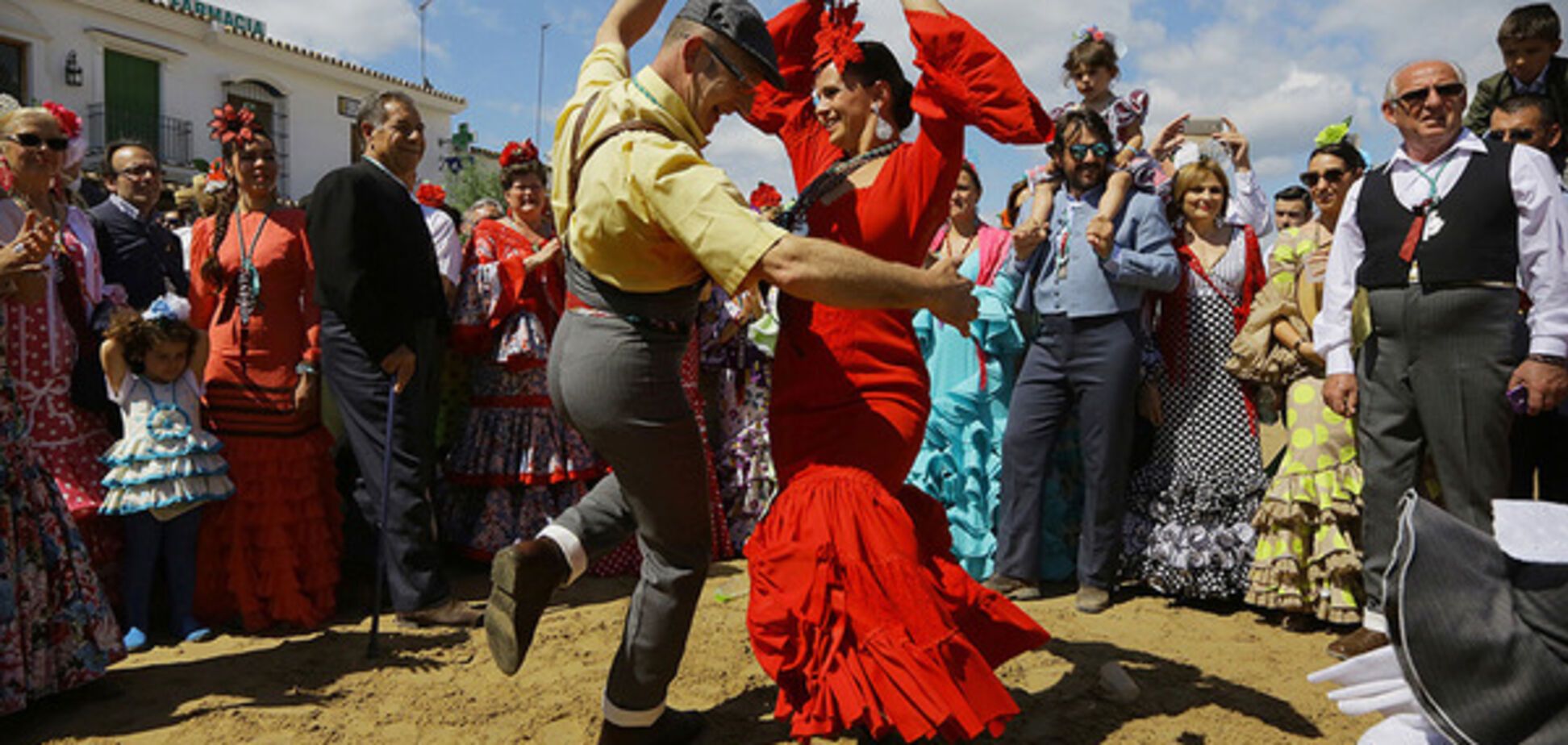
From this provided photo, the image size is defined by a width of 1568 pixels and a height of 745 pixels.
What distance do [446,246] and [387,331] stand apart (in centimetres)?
95

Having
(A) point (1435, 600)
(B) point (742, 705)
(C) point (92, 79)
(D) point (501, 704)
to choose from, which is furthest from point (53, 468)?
(C) point (92, 79)

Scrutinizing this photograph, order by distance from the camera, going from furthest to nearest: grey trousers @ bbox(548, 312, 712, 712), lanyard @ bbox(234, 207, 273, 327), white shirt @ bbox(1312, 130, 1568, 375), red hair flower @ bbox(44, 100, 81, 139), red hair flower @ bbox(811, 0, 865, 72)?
lanyard @ bbox(234, 207, 273, 327) → red hair flower @ bbox(44, 100, 81, 139) → white shirt @ bbox(1312, 130, 1568, 375) → red hair flower @ bbox(811, 0, 865, 72) → grey trousers @ bbox(548, 312, 712, 712)

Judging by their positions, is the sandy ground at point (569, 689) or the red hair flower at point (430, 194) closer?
the sandy ground at point (569, 689)

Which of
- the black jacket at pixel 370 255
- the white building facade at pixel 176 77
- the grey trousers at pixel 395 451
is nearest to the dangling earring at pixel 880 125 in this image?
the black jacket at pixel 370 255

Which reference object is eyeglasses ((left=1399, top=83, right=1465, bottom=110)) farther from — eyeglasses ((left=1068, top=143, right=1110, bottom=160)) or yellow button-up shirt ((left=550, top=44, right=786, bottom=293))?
yellow button-up shirt ((left=550, top=44, right=786, bottom=293))

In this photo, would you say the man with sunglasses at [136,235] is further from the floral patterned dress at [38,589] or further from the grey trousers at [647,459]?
the grey trousers at [647,459]

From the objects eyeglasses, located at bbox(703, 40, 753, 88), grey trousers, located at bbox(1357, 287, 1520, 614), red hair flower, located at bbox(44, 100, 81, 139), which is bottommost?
grey trousers, located at bbox(1357, 287, 1520, 614)

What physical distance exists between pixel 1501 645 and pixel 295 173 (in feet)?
88.7

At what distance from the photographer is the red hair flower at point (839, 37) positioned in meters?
2.85

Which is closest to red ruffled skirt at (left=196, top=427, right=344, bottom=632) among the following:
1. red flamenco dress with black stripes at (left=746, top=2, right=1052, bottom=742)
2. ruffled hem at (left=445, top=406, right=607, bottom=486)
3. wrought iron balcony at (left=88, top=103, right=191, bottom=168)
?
ruffled hem at (left=445, top=406, right=607, bottom=486)

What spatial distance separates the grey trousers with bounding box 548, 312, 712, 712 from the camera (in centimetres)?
259

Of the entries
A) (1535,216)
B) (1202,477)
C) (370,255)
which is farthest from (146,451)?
(1535,216)

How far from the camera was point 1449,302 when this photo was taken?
347 centimetres

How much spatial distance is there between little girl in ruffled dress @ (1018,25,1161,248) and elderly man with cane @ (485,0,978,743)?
8.20ft
